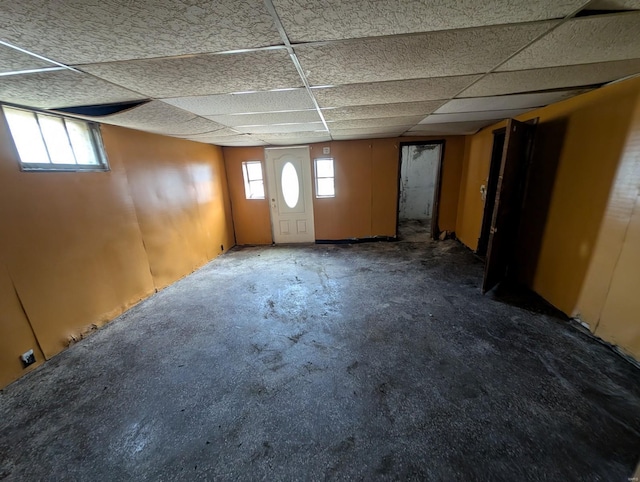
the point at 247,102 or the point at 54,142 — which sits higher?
the point at 247,102

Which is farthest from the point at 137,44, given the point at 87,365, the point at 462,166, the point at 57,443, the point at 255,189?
the point at 462,166

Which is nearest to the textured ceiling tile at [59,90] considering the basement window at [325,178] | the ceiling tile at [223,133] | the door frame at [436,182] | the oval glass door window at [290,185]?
the ceiling tile at [223,133]

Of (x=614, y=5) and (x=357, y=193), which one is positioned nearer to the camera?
(x=614, y=5)

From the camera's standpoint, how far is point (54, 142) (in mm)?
2266

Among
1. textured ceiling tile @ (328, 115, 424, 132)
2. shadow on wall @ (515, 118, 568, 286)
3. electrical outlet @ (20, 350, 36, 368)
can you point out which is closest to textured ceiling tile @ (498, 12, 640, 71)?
shadow on wall @ (515, 118, 568, 286)

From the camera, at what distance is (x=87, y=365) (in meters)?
2.08

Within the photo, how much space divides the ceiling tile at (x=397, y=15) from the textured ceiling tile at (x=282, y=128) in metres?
2.09

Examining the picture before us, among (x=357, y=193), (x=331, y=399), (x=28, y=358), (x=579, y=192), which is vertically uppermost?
(x=579, y=192)

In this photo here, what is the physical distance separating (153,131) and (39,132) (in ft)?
3.73

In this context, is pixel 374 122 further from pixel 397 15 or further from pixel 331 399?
pixel 331 399

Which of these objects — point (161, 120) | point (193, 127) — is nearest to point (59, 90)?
point (161, 120)

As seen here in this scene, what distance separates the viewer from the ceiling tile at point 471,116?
2887 millimetres

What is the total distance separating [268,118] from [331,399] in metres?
2.77

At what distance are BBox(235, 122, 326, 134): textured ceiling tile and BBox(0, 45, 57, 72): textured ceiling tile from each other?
1.94 m
